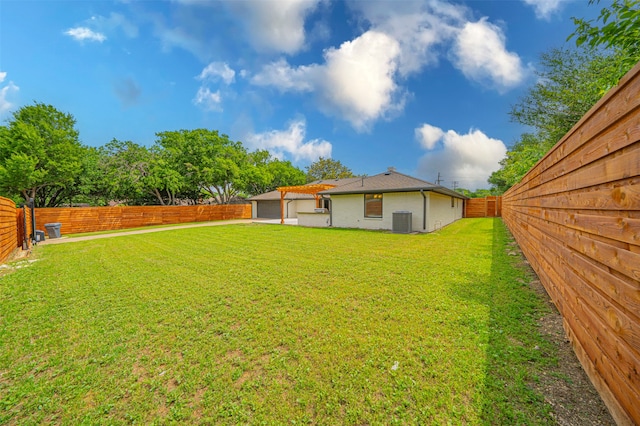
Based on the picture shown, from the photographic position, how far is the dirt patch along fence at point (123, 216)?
1620 cm

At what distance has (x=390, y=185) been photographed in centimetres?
1380

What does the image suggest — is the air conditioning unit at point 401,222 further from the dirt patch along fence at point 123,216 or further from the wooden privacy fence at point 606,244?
the dirt patch along fence at point 123,216

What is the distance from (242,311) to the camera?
3582mm

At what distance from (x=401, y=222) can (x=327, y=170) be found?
3577 cm

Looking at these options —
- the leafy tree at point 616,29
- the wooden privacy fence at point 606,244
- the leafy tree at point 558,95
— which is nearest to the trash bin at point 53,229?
the wooden privacy fence at point 606,244

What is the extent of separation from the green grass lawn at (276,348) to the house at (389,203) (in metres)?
7.50

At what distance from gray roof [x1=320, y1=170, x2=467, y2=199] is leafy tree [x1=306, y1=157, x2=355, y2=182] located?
30246 millimetres

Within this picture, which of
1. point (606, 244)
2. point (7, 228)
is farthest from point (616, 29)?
point (7, 228)

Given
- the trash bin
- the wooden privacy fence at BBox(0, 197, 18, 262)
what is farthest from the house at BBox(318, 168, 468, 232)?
the trash bin

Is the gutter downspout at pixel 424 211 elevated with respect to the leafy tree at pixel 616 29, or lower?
lower

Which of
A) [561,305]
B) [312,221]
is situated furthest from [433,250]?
[312,221]

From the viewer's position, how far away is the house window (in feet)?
46.0

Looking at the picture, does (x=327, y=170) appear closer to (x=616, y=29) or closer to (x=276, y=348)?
(x=616, y=29)

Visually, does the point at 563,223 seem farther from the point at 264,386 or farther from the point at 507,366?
the point at 264,386
